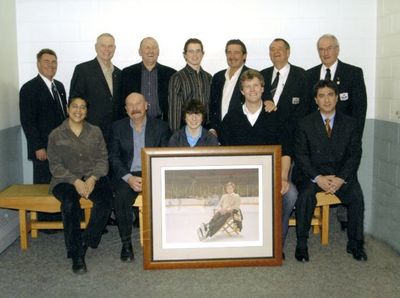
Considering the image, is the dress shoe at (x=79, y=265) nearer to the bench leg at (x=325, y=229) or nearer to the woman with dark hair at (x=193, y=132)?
the woman with dark hair at (x=193, y=132)

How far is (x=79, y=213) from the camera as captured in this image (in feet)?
14.3

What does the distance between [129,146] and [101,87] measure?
2.62 ft

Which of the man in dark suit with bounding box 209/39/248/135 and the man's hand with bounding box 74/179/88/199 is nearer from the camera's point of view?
the man's hand with bounding box 74/179/88/199

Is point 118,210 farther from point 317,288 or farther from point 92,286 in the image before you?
point 317,288

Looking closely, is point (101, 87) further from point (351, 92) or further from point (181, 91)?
point (351, 92)

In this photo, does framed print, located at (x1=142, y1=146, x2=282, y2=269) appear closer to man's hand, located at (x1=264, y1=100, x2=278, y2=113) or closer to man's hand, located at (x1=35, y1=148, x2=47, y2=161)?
man's hand, located at (x1=264, y1=100, x2=278, y2=113)

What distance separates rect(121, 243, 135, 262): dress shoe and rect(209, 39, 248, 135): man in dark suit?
1.27 meters

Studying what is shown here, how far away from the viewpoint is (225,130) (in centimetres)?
445

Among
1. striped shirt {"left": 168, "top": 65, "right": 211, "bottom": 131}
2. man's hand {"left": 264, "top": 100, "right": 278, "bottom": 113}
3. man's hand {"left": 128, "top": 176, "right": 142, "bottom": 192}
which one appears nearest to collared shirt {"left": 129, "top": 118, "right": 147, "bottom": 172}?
man's hand {"left": 128, "top": 176, "right": 142, "bottom": 192}

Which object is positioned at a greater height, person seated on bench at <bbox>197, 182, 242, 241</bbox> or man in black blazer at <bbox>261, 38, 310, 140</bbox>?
man in black blazer at <bbox>261, 38, 310, 140</bbox>

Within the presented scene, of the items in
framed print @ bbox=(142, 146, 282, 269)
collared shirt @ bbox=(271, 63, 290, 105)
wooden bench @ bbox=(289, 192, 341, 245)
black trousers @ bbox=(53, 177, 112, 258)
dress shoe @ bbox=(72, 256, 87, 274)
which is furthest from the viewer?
collared shirt @ bbox=(271, 63, 290, 105)

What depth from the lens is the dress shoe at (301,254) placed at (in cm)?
434

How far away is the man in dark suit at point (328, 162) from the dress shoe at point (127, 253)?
4.40 feet

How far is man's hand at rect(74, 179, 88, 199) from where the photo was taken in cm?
441
